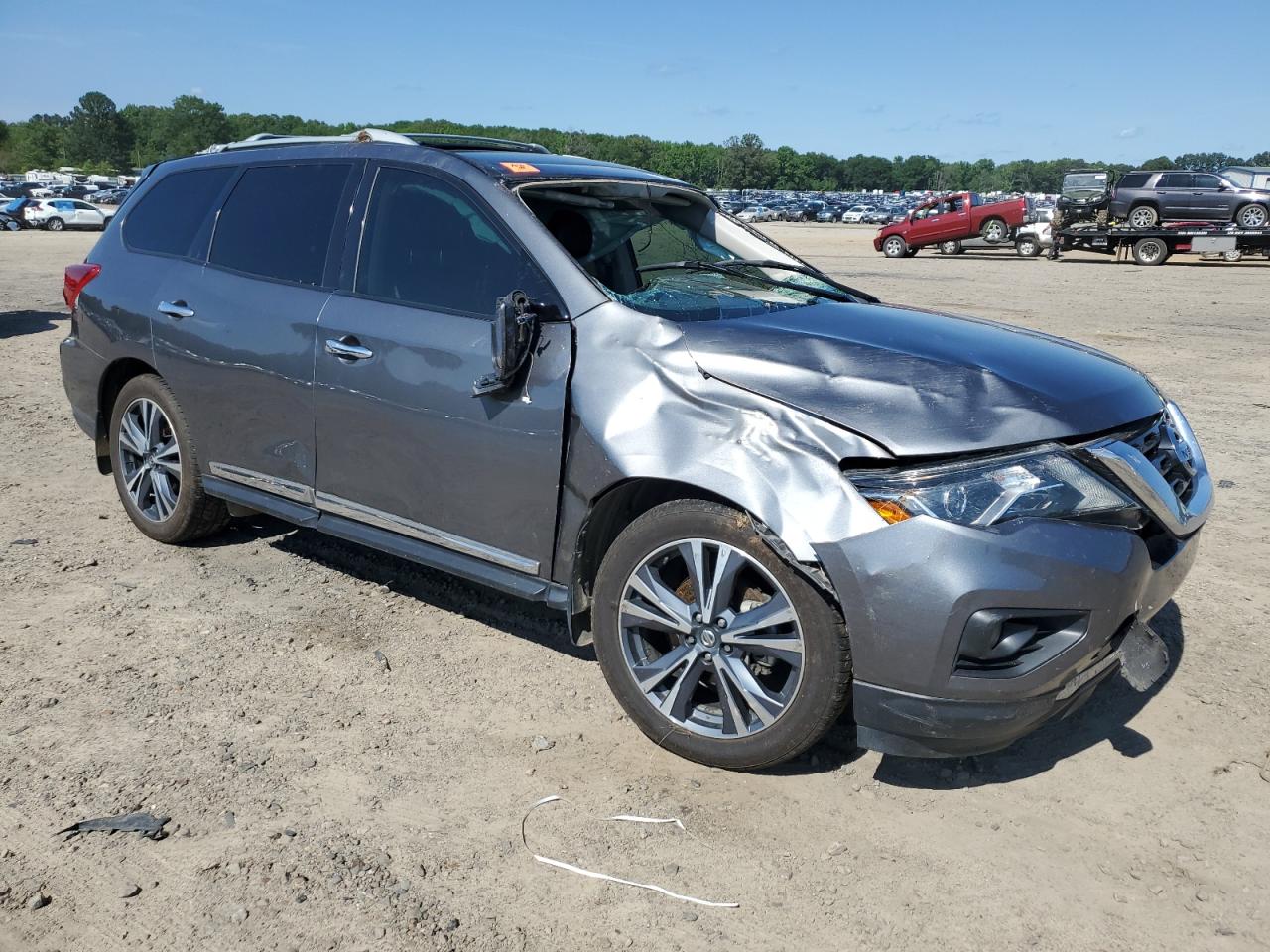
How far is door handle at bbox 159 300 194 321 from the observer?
471 cm

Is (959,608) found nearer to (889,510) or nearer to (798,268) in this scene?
(889,510)

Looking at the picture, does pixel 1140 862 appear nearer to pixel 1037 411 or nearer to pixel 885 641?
pixel 885 641

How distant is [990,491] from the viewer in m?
2.86

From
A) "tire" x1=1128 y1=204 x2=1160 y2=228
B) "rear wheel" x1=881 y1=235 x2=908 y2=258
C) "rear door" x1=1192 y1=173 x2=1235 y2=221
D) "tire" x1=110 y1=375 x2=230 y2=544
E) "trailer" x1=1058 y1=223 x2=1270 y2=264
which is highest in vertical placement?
"rear door" x1=1192 y1=173 x2=1235 y2=221

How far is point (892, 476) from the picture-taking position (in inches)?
114

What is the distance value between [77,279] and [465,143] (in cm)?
235

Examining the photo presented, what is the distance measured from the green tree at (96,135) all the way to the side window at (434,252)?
18643cm

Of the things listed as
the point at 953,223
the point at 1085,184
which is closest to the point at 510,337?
the point at 953,223

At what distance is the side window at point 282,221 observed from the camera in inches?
169

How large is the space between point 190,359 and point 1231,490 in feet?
18.9

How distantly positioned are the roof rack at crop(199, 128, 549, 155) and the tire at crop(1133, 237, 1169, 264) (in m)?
27.8

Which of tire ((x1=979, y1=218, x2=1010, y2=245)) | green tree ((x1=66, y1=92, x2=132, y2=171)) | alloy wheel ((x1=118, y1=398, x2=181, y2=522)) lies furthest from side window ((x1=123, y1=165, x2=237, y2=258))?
green tree ((x1=66, y1=92, x2=132, y2=171))

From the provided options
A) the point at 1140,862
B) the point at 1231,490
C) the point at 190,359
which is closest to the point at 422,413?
the point at 190,359

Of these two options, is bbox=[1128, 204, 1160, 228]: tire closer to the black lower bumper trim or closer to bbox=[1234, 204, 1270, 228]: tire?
bbox=[1234, 204, 1270, 228]: tire
